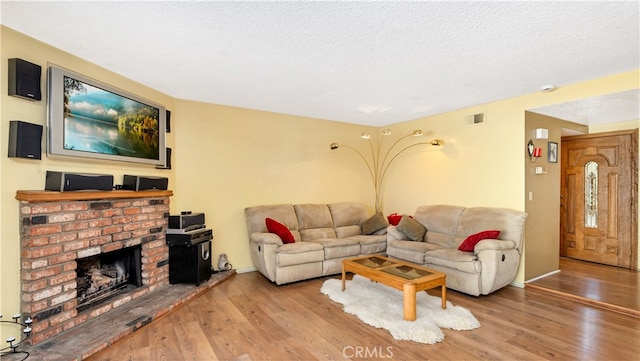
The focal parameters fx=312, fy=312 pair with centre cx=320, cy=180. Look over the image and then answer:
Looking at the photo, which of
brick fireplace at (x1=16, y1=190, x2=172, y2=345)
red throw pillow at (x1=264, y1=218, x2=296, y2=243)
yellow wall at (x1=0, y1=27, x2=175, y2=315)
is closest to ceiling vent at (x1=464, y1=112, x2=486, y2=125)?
red throw pillow at (x1=264, y1=218, x2=296, y2=243)

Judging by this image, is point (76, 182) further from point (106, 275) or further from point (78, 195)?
point (106, 275)

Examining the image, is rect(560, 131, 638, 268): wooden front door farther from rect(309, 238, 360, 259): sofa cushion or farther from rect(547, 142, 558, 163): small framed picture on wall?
rect(309, 238, 360, 259): sofa cushion

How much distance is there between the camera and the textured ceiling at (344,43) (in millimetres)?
2037

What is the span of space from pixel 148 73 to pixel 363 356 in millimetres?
3323

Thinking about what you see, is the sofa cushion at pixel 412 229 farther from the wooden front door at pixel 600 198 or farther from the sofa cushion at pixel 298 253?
the wooden front door at pixel 600 198

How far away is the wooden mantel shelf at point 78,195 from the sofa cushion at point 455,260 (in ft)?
11.0

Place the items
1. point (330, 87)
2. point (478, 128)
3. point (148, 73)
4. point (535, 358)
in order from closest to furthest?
point (535, 358)
point (148, 73)
point (330, 87)
point (478, 128)

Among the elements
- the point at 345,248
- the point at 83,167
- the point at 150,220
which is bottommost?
the point at 345,248

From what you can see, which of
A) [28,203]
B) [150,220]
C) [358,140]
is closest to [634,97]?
[358,140]

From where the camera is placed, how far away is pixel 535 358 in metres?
2.30

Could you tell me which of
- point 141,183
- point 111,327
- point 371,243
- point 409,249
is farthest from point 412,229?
point 111,327

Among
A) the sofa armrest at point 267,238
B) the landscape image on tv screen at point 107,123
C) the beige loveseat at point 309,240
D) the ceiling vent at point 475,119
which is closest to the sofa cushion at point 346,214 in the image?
the beige loveseat at point 309,240

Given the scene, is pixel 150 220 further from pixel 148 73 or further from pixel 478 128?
pixel 478 128

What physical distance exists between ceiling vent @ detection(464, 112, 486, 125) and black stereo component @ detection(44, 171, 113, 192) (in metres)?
4.52
